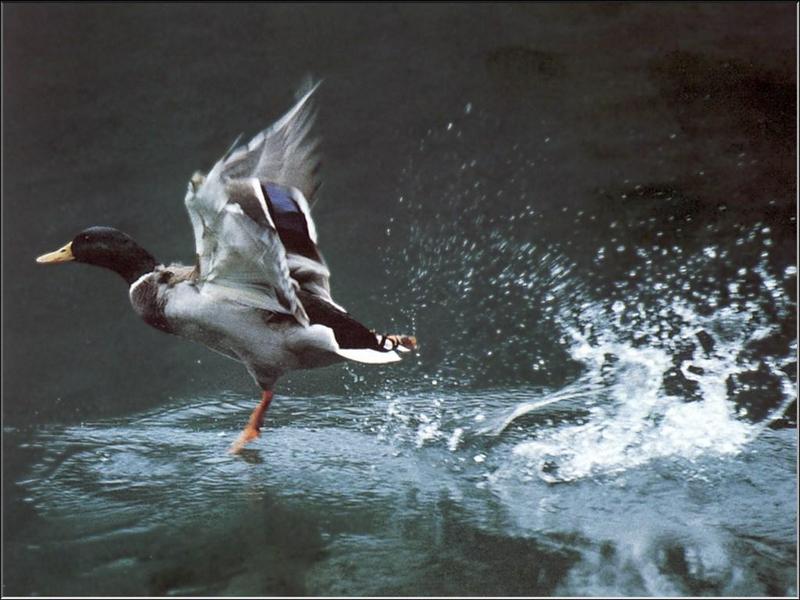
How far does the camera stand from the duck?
167 cm

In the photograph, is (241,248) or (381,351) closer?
(241,248)

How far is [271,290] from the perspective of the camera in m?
1.69

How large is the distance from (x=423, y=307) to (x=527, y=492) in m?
0.70

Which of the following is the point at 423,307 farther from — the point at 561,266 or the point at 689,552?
the point at 689,552

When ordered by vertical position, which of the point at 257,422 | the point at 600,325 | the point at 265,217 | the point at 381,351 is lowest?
the point at 257,422

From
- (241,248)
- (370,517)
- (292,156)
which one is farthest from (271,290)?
(370,517)

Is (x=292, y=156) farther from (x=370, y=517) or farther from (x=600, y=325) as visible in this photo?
(x=600, y=325)

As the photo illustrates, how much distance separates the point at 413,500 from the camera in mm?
1748

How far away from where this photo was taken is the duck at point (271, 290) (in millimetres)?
1673

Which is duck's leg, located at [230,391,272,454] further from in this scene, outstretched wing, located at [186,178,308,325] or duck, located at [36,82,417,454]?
outstretched wing, located at [186,178,308,325]

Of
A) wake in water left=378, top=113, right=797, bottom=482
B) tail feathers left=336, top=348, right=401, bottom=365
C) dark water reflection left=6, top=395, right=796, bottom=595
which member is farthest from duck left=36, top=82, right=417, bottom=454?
wake in water left=378, top=113, right=797, bottom=482

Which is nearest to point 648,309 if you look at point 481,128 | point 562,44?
point 481,128

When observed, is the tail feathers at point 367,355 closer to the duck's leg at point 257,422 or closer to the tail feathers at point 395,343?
the tail feathers at point 395,343

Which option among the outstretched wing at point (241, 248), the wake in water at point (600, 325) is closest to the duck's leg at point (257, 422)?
the outstretched wing at point (241, 248)
